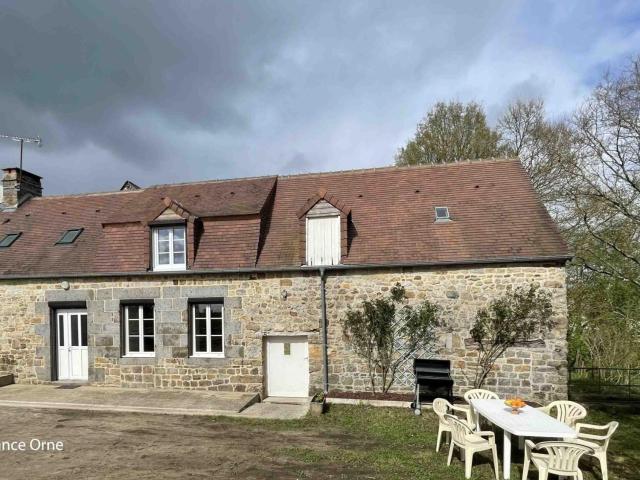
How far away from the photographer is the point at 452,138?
869 inches

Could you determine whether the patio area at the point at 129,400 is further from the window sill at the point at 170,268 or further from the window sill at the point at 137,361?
the window sill at the point at 170,268

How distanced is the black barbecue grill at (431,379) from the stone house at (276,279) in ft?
1.74

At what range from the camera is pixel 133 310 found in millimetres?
12172

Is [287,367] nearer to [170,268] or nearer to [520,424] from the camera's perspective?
[170,268]

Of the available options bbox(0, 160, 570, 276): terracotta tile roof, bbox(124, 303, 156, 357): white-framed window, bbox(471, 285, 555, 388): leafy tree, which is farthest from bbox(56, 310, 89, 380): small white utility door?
bbox(471, 285, 555, 388): leafy tree

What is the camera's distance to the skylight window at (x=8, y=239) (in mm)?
14423

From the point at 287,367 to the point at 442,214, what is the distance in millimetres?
6083

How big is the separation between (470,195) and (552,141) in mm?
10051

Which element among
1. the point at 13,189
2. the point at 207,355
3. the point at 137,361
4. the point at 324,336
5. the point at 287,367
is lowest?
the point at 287,367

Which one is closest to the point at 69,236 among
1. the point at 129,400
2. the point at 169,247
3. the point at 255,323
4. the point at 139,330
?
the point at 169,247

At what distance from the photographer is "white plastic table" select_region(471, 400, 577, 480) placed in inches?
226

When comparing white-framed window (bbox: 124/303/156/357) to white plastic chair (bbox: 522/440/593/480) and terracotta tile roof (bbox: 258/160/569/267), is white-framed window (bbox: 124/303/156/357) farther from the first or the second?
white plastic chair (bbox: 522/440/593/480)

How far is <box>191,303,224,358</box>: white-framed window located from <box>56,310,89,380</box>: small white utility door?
3.67 m

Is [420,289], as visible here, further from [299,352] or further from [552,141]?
[552,141]
